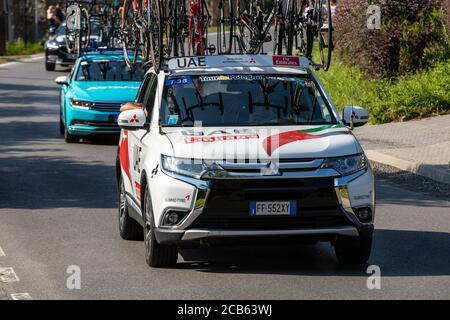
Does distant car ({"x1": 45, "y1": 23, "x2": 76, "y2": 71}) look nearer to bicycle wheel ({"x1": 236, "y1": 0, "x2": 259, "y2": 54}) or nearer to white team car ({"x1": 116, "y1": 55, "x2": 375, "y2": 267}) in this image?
bicycle wheel ({"x1": 236, "y1": 0, "x2": 259, "y2": 54})

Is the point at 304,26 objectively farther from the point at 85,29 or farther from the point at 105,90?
the point at 85,29

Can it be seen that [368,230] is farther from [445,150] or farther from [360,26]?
[360,26]

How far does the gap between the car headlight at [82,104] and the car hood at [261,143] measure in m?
10.7

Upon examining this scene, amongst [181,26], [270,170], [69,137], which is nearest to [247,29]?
[181,26]

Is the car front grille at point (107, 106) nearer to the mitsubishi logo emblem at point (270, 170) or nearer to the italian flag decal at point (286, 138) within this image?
the italian flag decal at point (286, 138)

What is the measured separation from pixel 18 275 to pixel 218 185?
5.87ft

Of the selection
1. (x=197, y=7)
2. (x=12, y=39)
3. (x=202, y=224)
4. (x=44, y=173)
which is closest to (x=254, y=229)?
(x=202, y=224)

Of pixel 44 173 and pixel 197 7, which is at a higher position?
pixel 197 7

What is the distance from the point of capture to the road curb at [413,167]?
16773mm

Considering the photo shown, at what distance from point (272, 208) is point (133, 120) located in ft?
6.00

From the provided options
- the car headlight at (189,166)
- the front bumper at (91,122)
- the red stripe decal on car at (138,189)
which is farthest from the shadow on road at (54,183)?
the car headlight at (189,166)

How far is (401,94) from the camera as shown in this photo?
23828 mm

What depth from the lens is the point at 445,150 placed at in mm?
18922

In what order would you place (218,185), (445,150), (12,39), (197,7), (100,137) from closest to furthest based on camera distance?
1. (218,185)
2. (197,7)
3. (445,150)
4. (100,137)
5. (12,39)
